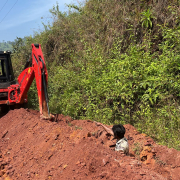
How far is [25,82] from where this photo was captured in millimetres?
7207

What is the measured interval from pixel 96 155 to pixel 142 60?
439 cm

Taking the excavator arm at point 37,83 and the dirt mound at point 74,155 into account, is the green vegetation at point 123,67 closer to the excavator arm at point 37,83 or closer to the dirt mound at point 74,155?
the dirt mound at point 74,155

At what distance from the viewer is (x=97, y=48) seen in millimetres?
9336

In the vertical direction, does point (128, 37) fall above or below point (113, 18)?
below

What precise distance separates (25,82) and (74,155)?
13.5 feet

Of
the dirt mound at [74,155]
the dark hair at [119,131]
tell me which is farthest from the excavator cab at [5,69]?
the dark hair at [119,131]

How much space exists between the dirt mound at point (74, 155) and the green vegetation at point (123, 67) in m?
0.74

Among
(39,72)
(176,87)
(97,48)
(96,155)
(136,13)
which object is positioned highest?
(136,13)

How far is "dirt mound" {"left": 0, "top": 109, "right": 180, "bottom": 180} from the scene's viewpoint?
327cm

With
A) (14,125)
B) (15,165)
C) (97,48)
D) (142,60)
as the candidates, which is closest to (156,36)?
(142,60)

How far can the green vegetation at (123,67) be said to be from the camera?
19.7 feet

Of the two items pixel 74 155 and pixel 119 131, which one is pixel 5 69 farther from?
pixel 119 131

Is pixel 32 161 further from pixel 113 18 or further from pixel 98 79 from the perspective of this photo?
pixel 113 18

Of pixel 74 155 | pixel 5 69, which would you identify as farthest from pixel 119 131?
pixel 5 69
